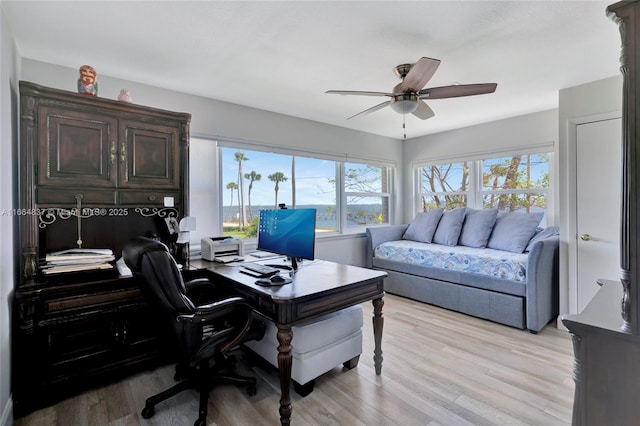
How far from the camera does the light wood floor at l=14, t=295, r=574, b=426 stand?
1.79 metres

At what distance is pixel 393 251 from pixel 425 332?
1467 mm

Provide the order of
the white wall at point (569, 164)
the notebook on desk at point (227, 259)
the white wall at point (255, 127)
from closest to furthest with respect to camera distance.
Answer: the white wall at point (255, 127)
the notebook on desk at point (227, 259)
the white wall at point (569, 164)

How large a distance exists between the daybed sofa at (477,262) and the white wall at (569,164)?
114mm

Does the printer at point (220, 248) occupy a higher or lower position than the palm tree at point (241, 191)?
lower

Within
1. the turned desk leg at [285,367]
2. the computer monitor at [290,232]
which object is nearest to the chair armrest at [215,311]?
the turned desk leg at [285,367]

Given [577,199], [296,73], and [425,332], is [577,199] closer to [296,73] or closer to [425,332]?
[425,332]

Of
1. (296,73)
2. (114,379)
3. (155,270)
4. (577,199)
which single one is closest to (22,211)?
(155,270)

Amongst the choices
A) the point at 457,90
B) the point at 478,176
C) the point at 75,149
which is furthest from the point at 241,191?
the point at 478,176

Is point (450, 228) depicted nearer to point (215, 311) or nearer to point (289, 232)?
point (289, 232)

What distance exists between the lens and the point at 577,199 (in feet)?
9.73

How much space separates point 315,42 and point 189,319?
193 cm

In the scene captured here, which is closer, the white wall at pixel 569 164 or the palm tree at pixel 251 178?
the white wall at pixel 569 164

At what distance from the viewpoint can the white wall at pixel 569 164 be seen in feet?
9.45

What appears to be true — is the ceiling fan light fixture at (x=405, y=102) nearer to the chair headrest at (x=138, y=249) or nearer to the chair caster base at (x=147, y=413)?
the chair headrest at (x=138, y=249)
